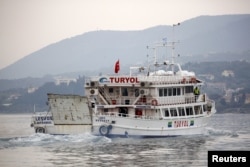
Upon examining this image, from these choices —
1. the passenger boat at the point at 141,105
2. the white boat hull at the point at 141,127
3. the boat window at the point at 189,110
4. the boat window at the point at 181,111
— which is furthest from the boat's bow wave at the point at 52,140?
the boat window at the point at 189,110

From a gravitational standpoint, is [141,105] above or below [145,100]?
below

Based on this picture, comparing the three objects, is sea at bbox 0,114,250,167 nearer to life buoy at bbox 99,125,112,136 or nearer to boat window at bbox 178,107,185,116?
life buoy at bbox 99,125,112,136

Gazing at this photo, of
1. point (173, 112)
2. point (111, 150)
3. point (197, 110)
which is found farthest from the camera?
point (197, 110)

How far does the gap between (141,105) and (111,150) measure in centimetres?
1011

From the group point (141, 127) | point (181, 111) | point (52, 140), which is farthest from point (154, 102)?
point (52, 140)

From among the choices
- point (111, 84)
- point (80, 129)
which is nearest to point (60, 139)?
point (80, 129)

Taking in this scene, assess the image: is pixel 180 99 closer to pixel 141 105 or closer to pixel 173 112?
pixel 173 112

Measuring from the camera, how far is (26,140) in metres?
54.0

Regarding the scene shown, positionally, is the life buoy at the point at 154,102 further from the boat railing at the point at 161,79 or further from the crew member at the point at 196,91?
the crew member at the point at 196,91

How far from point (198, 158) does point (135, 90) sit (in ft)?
50.3

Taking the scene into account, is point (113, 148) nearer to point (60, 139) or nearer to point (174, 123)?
point (60, 139)

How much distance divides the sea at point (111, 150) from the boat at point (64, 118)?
803mm

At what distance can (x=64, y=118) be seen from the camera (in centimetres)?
5603

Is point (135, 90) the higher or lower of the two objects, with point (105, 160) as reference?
higher
